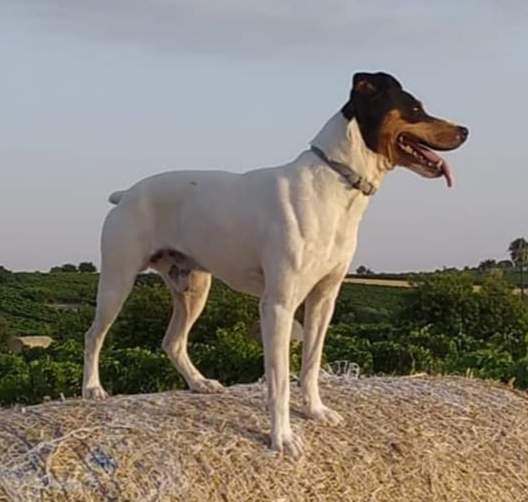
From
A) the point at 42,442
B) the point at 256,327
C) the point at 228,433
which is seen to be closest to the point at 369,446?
the point at 228,433

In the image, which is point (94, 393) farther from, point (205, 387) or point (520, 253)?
point (520, 253)

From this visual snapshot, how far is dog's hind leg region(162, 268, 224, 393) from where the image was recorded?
5285 mm

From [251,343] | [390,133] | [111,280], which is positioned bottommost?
[251,343]

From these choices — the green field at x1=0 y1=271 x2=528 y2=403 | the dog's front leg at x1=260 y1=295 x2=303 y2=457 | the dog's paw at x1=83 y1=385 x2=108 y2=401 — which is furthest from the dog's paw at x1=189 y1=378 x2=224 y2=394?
the green field at x1=0 y1=271 x2=528 y2=403

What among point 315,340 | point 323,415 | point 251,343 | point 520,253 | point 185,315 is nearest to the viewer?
point 323,415

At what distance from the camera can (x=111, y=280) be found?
203 inches

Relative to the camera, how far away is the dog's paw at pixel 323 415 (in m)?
4.83

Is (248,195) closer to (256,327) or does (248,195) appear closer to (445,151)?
(445,151)

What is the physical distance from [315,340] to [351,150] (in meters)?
0.89

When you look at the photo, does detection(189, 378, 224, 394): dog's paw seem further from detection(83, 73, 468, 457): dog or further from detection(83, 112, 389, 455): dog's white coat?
detection(83, 73, 468, 457): dog

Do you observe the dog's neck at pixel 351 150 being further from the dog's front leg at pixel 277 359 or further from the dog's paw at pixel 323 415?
the dog's paw at pixel 323 415

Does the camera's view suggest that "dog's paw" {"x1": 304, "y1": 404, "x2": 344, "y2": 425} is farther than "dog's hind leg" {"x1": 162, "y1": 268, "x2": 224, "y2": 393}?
No

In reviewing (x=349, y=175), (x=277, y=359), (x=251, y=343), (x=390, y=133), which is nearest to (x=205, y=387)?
(x=277, y=359)

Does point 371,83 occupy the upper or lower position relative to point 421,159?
upper
